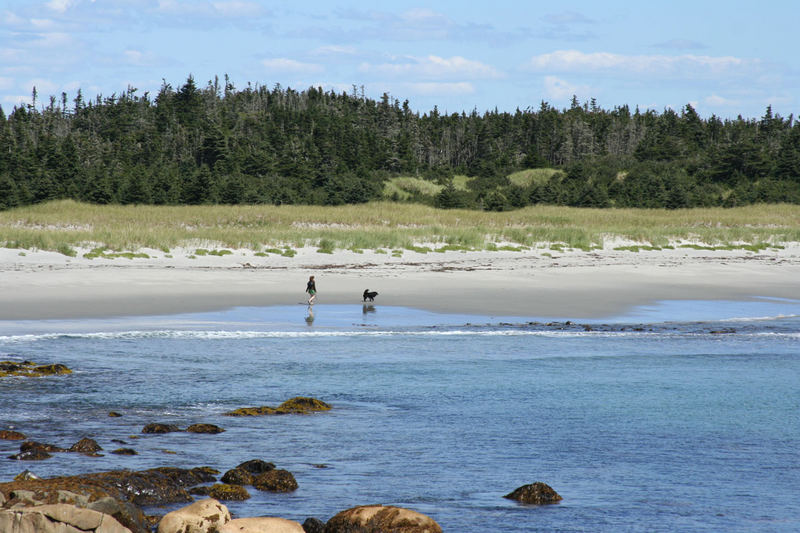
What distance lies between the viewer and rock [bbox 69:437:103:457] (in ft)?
28.7

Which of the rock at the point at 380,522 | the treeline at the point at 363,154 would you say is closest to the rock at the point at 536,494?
the rock at the point at 380,522

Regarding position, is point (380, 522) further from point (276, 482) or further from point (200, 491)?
point (200, 491)

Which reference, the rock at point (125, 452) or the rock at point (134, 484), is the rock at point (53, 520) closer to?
the rock at point (134, 484)

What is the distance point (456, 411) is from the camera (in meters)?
11.4

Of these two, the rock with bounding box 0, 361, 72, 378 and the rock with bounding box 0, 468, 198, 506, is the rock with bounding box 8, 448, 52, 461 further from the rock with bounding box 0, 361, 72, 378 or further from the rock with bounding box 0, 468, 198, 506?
the rock with bounding box 0, 361, 72, 378

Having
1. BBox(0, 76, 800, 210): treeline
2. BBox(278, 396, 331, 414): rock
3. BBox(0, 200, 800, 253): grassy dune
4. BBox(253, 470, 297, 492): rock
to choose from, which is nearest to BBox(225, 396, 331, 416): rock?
BBox(278, 396, 331, 414): rock

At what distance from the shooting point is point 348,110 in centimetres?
14225

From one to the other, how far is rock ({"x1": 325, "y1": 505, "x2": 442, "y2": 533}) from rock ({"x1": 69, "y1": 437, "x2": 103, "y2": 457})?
11.1ft

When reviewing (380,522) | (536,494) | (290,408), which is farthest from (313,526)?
(290,408)

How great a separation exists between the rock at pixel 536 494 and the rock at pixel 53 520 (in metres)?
3.69

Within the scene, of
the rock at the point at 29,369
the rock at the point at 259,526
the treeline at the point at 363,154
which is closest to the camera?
the rock at the point at 259,526

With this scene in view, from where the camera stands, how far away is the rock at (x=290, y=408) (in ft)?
36.2

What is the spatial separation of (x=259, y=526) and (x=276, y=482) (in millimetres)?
1824

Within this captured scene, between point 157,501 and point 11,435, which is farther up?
point 11,435
